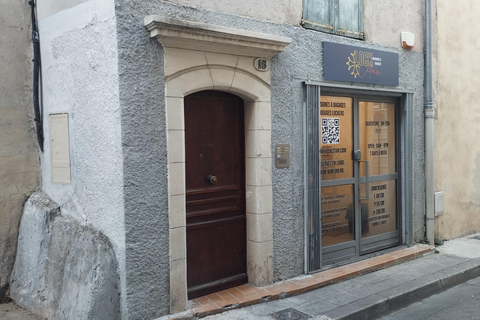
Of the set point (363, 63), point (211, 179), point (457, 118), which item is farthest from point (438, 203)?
point (211, 179)

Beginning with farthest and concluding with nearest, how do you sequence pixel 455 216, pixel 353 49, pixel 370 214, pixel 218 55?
1. pixel 455 216
2. pixel 370 214
3. pixel 353 49
4. pixel 218 55

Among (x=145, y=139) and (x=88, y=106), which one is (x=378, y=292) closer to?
(x=145, y=139)

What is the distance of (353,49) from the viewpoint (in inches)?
250

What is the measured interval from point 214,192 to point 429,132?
393 cm

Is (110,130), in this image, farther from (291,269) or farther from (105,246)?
(291,269)

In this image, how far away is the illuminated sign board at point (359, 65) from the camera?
608cm

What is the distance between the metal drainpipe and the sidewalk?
0.51 m

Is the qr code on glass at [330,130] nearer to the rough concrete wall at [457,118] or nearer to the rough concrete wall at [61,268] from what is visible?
the rough concrete wall at [457,118]

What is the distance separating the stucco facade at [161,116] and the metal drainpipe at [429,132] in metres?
2.34

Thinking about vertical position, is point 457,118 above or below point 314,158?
above

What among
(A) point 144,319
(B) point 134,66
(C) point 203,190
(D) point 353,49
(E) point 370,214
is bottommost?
(A) point 144,319

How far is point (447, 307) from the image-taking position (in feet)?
17.8

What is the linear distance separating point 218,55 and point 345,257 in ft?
10.9

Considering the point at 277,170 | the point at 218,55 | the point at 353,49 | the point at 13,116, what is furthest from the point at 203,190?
the point at 353,49
